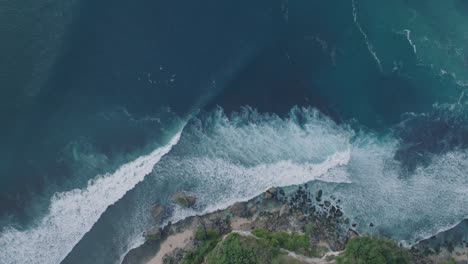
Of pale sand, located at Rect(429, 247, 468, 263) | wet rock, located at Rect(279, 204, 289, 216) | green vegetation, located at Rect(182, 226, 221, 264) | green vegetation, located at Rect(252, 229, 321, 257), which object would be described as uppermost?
pale sand, located at Rect(429, 247, 468, 263)

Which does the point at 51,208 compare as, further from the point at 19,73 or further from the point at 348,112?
the point at 348,112

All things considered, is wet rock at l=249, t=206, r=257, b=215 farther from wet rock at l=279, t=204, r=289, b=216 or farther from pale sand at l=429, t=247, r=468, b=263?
pale sand at l=429, t=247, r=468, b=263

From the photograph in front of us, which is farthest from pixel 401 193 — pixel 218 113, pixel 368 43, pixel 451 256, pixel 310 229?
pixel 218 113

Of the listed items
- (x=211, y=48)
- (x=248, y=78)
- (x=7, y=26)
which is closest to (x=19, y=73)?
(x=7, y=26)

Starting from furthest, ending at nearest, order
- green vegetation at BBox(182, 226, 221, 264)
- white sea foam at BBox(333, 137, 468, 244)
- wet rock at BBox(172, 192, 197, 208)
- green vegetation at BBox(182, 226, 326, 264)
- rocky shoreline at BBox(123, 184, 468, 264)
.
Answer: white sea foam at BBox(333, 137, 468, 244) → wet rock at BBox(172, 192, 197, 208) → rocky shoreline at BBox(123, 184, 468, 264) → green vegetation at BBox(182, 226, 221, 264) → green vegetation at BBox(182, 226, 326, 264)

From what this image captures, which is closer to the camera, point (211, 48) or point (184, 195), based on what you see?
point (184, 195)

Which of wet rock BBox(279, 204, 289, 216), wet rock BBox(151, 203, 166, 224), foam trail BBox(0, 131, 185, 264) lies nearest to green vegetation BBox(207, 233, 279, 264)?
wet rock BBox(279, 204, 289, 216)

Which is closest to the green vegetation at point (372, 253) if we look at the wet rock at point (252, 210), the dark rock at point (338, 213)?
the dark rock at point (338, 213)
